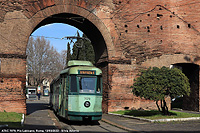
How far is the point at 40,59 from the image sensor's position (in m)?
48.9

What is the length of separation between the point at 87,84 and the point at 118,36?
7407mm

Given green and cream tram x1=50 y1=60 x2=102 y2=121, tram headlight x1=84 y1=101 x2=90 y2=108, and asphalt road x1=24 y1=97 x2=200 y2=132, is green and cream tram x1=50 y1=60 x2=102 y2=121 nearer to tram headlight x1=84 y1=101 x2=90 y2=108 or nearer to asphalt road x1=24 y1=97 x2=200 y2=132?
tram headlight x1=84 y1=101 x2=90 y2=108

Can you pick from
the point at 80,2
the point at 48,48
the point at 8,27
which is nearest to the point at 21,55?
the point at 8,27

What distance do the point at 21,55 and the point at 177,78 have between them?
913 cm

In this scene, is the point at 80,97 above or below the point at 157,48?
below

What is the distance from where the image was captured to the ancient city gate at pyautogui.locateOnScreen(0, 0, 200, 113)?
50.1 ft

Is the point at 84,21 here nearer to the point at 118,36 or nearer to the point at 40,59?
the point at 118,36

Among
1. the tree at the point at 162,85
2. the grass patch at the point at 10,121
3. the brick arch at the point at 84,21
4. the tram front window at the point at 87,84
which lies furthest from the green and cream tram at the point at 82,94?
the brick arch at the point at 84,21

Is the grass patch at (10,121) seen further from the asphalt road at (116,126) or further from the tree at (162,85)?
the tree at (162,85)

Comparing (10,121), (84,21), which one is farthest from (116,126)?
(84,21)

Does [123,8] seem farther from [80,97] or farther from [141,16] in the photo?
[80,97]

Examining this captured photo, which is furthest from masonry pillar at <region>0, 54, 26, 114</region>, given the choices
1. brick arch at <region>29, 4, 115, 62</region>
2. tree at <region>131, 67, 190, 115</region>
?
tree at <region>131, 67, 190, 115</region>

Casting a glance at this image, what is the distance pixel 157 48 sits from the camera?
61.4 feet

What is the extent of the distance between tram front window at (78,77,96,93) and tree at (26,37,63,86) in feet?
123
